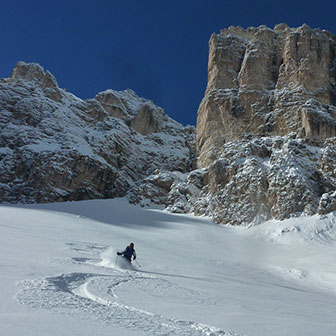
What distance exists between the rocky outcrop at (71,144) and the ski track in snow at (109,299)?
53.4 meters

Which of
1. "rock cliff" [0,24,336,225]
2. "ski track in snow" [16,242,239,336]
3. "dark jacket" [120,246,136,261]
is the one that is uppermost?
"rock cliff" [0,24,336,225]

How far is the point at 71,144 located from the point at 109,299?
63304mm

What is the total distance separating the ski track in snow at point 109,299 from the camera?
3754 millimetres

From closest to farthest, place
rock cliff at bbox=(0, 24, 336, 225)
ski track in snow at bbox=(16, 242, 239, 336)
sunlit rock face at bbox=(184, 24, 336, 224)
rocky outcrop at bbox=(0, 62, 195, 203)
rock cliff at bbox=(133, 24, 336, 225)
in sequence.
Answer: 1. ski track in snow at bbox=(16, 242, 239, 336)
2. sunlit rock face at bbox=(184, 24, 336, 224)
3. rock cliff at bbox=(133, 24, 336, 225)
4. rock cliff at bbox=(0, 24, 336, 225)
5. rocky outcrop at bbox=(0, 62, 195, 203)

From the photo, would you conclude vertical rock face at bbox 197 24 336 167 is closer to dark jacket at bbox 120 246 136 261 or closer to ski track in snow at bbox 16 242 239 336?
dark jacket at bbox 120 246 136 261

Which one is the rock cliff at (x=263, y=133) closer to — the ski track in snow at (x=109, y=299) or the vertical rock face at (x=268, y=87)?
the vertical rock face at (x=268, y=87)

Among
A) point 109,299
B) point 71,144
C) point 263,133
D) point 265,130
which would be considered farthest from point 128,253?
point 71,144

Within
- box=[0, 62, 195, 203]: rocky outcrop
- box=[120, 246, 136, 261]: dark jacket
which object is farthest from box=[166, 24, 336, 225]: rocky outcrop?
box=[120, 246, 136, 261]: dark jacket

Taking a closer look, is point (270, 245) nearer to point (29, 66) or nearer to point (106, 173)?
point (106, 173)

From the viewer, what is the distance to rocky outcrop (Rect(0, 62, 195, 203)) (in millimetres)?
57656

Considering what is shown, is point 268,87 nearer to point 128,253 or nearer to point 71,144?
point 71,144

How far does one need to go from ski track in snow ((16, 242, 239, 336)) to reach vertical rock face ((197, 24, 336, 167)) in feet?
141

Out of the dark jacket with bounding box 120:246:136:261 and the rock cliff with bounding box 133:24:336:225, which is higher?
the rock cliff with bounding box 133:24:336:225

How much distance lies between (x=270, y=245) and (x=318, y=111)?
28.6 metres
